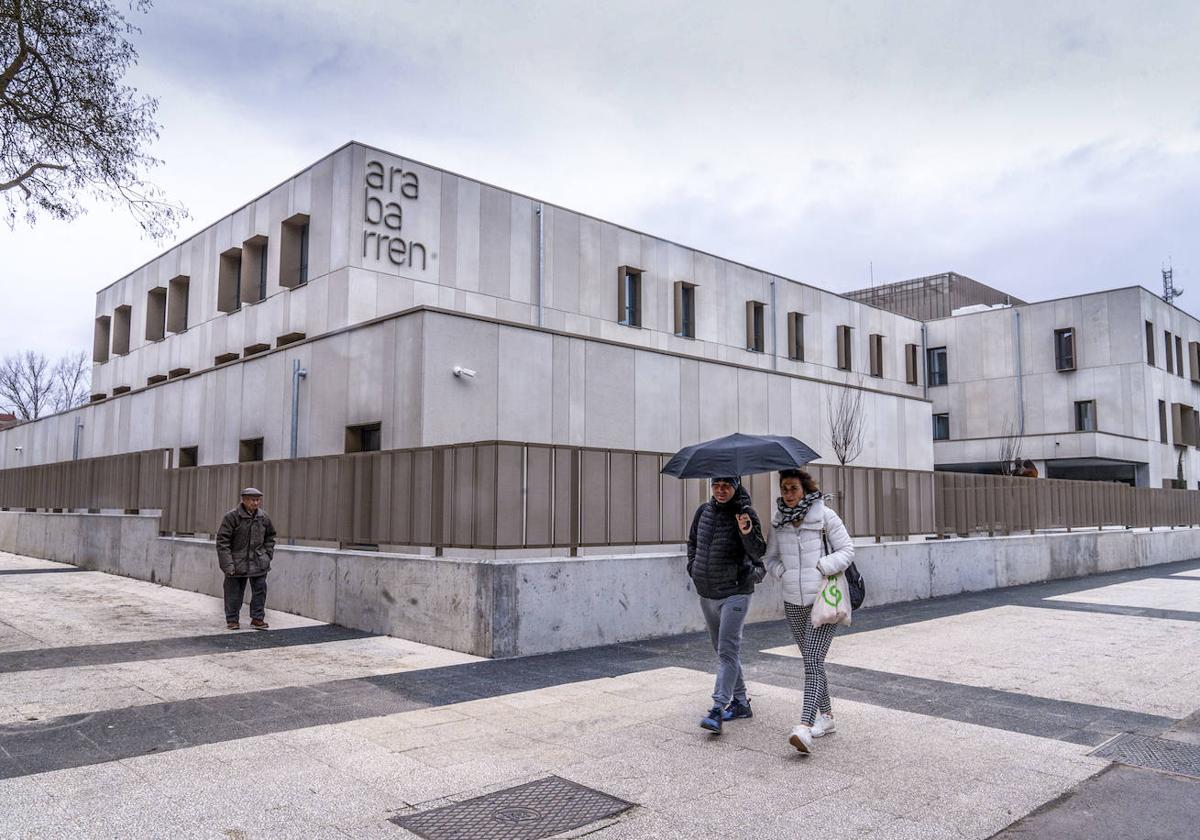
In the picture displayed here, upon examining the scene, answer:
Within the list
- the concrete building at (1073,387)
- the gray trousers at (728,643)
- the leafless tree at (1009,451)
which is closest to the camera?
the gray trousers at (728,643)

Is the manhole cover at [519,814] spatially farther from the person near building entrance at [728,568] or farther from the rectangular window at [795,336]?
the rectangular window at [795,336]

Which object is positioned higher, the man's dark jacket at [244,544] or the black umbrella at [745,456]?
the black umbrella at [745,456]

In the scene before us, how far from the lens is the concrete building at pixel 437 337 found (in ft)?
49.3

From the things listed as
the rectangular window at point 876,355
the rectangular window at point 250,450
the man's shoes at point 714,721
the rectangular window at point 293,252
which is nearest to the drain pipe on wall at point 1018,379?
the rectangular window at point 876,355

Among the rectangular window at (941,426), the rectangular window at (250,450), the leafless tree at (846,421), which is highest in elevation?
the rectangular window at (941,426)

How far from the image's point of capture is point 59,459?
29453mm

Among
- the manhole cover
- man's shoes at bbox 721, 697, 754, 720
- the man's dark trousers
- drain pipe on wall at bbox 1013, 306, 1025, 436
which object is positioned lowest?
the manhole cover

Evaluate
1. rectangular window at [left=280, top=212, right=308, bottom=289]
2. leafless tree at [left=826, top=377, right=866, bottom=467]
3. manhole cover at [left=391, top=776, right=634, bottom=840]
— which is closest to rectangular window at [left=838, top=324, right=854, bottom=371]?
leafless tree at [left=826, top=377, right=866, bottom=467]

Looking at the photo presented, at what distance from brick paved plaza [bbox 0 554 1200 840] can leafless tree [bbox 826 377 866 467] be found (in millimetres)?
10603

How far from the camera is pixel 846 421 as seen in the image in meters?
21.8

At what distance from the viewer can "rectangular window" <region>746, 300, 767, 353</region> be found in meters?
31.5

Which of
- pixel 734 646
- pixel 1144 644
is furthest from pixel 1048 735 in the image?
pixel 1144 644

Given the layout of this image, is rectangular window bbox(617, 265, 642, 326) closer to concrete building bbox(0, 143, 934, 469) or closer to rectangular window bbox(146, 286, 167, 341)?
concrete building bbox(0, 143, 934, 469)

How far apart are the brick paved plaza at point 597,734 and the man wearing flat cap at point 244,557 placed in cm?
48
